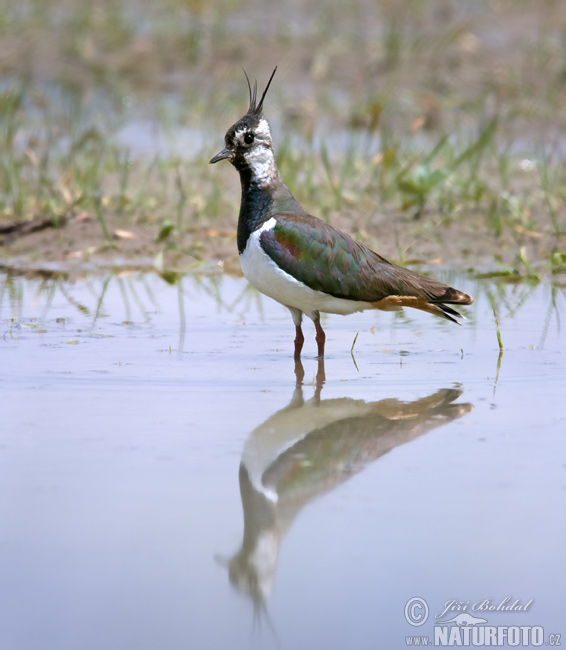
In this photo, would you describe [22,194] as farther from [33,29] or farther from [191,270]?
[33,29]

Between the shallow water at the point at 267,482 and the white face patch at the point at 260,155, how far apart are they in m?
0.80

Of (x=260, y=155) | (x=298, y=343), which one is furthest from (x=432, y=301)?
(x=260, y=155)

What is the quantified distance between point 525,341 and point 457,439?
1.66m

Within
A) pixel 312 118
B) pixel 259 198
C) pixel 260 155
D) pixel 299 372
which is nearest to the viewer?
pixel 299 372

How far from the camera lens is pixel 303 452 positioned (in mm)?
3959

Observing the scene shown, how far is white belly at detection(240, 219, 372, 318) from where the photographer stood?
542 centimetres

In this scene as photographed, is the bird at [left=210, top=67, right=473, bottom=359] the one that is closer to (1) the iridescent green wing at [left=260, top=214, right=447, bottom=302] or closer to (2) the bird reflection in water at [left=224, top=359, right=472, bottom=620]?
(1) the iridescent green wing at [left=260, top=214, right=447, bottom=302]

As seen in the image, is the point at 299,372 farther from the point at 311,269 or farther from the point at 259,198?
the point at 259,198

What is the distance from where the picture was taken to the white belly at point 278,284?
542cm

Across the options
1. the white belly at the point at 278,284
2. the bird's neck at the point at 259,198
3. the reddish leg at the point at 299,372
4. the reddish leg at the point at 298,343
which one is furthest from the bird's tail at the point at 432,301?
the bird's neck at the point at 259,198

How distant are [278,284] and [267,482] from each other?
191 centimetres

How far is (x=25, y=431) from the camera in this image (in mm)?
4199

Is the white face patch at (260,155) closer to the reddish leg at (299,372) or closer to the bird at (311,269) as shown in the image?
the bird at (311,269)

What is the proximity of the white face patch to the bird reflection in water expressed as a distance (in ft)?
4.02
